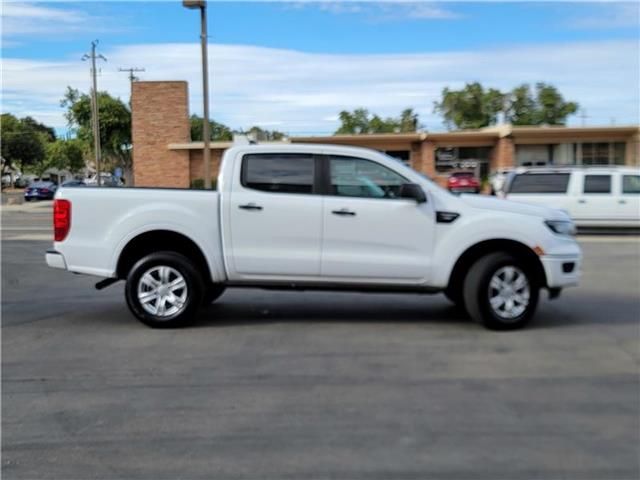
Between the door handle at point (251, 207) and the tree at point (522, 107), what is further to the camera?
the tree at point (522, 107)

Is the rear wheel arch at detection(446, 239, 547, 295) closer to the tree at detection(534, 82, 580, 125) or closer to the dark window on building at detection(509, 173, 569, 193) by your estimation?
the dark window on building at detection(509, 173, 569, 193)

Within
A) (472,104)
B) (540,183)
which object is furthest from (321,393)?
(472,104)

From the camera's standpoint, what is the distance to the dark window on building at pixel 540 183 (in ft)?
66.2

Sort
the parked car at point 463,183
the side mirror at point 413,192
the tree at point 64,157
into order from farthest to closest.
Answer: the tree at point 64,157 < the parked car at point 463,183 < the side mirror at point 413,192

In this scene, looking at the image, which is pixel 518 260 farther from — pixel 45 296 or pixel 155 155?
pixel 155 155

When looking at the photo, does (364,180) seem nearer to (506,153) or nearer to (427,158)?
(427,158)

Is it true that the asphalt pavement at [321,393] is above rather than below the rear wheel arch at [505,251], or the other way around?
below

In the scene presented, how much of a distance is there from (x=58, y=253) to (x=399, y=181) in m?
3.73

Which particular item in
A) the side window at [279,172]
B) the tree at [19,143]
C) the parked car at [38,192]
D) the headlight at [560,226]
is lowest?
the parked car at [38,192]

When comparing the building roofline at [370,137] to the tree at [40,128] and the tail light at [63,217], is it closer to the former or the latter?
the tail light at [63,217]

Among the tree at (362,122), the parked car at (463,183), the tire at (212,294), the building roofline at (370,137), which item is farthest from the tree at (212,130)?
the tire at (212,294)

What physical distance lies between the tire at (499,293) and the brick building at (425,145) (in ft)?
111

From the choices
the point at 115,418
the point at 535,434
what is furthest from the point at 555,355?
the point at 115,418

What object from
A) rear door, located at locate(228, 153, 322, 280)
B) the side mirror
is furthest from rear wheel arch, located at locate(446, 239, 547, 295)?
rear door, located at locate(228, 153, 322, 280)
